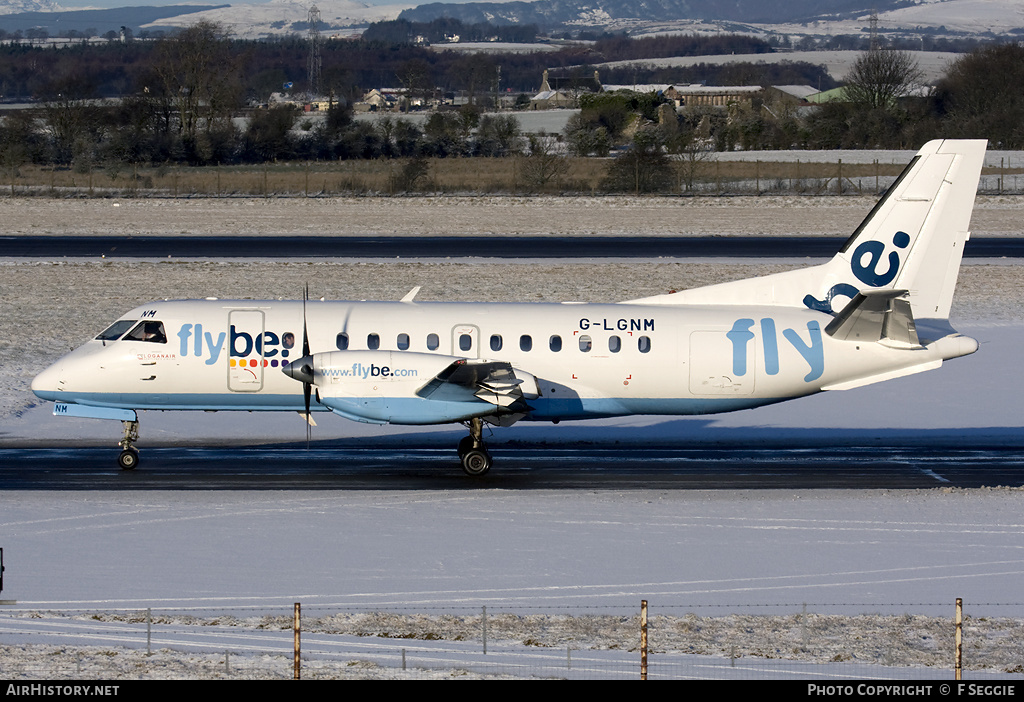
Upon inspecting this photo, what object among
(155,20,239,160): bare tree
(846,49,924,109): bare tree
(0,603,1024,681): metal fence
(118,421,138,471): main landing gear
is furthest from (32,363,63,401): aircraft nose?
(846,49,924,109): bare tree

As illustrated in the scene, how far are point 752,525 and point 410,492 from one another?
5.82 meters

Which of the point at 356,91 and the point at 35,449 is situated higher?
the point at 356,91

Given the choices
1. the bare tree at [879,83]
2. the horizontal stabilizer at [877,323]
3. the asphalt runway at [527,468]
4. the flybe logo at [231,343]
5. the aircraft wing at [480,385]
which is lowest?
the asphalt runway at [527,468]

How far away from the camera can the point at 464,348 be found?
805 inches

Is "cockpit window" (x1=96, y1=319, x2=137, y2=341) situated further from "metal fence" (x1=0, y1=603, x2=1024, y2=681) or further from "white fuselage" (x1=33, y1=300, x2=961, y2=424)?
"metal fence" (x1=0, y1=603, x2=1024, y2=681)

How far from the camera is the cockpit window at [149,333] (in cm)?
2062

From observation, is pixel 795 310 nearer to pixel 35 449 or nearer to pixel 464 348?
pixel 464 348

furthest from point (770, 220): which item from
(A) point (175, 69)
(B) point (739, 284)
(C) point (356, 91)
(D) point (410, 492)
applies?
(C) point (356, 91)

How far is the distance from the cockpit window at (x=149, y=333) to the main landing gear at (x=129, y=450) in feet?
5.15

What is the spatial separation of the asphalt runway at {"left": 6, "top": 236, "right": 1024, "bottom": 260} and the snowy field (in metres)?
19.3

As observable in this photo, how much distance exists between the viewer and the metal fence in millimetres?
11469

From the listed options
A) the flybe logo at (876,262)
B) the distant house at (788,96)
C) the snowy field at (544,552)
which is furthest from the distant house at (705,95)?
the flybe logo at (876,262)

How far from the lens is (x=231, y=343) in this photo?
2048cm

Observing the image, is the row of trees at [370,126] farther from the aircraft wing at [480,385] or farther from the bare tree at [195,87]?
the aircraft wing at [480,385]
